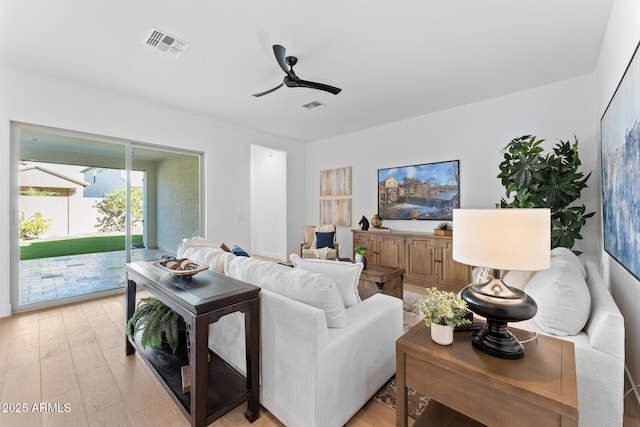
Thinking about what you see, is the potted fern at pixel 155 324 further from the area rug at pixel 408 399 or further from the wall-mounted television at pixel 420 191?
the wall-mounted television at pixel 420 191

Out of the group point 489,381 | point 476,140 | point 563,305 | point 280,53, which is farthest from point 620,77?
point 280,53

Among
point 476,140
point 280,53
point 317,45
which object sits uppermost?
point 317,45

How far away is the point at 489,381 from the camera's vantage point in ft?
3.47

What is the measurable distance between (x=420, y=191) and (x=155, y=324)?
163 inches

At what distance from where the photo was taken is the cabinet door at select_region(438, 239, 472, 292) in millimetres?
3736

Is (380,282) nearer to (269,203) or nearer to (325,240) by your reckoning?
(325,240)

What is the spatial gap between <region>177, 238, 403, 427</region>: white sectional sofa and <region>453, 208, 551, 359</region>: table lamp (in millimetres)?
653

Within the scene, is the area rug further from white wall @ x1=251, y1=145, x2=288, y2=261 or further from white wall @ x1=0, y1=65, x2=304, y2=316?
white wall @ x1=251, y1=145, x2=288, y2=261

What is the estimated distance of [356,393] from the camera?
1.60m

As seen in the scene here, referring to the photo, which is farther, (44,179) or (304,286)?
(44,179)

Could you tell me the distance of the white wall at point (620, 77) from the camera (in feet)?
5.38

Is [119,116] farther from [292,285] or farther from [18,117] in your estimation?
[292,285]

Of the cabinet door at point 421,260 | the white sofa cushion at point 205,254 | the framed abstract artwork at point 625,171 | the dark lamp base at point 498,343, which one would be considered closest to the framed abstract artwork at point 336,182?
the cabinet door at point 421,260

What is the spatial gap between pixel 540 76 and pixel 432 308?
11.7 ft
